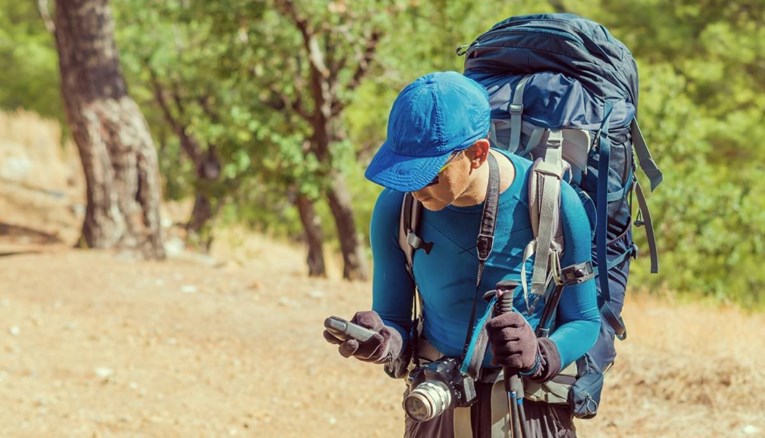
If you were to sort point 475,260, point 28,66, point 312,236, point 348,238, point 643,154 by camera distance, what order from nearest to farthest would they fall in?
1. point 475,260
2. point 643,154
3. point 348,238
4. point 312,236
5. point 28,66

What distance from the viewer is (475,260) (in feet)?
7.92

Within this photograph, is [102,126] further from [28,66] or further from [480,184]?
[28,66]

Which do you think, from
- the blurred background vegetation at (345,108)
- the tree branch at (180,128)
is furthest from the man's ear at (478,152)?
the tree branch at (180,128)

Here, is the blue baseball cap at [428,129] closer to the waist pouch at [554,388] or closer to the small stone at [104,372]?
the waist pouch at [554,388]

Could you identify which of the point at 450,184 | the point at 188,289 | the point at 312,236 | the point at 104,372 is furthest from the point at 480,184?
the point at 312,236

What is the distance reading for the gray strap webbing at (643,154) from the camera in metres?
3.03

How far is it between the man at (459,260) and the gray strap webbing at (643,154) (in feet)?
2.26

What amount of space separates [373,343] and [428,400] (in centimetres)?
19

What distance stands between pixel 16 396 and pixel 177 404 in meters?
0.92

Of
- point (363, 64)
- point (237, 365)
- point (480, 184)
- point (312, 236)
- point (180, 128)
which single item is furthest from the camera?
Answer: point (180, 128)

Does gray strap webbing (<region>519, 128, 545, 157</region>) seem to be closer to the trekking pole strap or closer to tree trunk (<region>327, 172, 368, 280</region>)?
the trekking pole strap

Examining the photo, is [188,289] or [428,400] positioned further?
[188,289]

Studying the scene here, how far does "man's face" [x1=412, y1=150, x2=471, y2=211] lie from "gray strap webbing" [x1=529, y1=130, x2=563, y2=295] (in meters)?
0.19

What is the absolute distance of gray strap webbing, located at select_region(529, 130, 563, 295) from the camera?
92.0 inches
